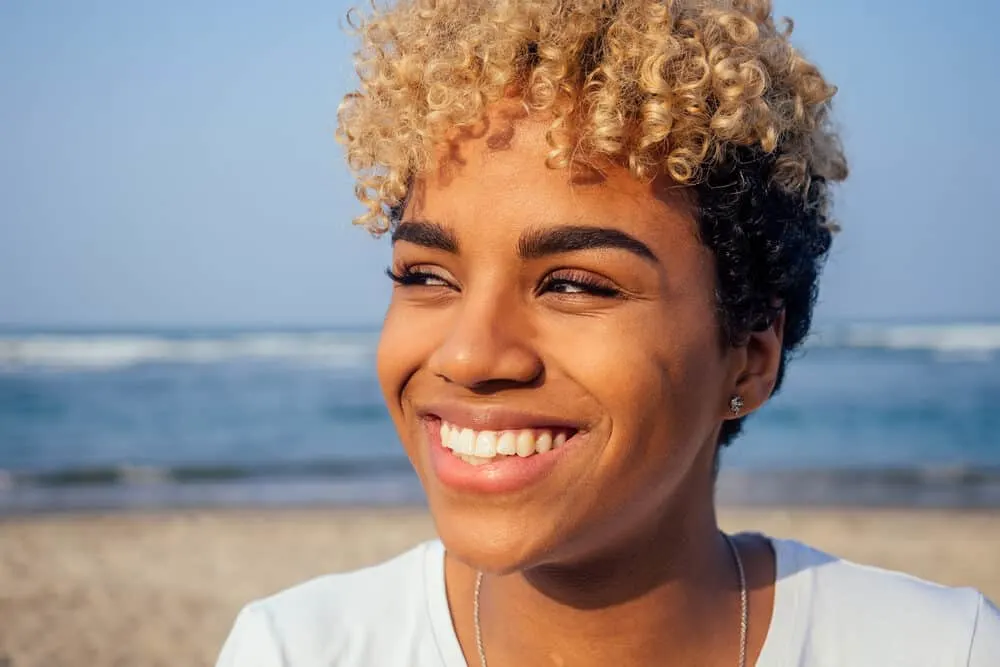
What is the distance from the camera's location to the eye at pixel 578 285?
207 centimetres

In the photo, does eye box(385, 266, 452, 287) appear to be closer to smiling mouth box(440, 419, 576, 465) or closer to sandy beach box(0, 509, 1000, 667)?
smiling mouth box(440, 419, 576, 465)

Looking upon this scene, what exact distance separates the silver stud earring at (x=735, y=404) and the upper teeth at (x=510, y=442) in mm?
517

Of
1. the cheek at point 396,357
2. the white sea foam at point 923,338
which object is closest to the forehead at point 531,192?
the cheek at point 396,357

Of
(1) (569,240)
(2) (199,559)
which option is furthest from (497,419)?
(2) (199,559)

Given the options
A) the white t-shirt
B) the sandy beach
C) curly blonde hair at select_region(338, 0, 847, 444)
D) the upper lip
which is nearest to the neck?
the white t-shirt

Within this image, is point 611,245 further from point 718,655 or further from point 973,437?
point 973,437

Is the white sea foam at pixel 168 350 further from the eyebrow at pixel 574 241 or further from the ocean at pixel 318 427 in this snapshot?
the eyebrow at pixel 574 241

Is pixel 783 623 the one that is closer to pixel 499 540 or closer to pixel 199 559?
pixel 499 540

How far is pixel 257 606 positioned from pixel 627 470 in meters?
1.10

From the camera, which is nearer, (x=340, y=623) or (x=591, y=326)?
(x=591, y=326)

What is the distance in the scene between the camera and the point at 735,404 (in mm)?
2377

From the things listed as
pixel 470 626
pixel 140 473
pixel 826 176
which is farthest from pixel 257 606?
pixel 140 473

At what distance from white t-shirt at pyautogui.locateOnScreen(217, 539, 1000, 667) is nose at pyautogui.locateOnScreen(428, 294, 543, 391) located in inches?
31.1

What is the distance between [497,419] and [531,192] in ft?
1.59
